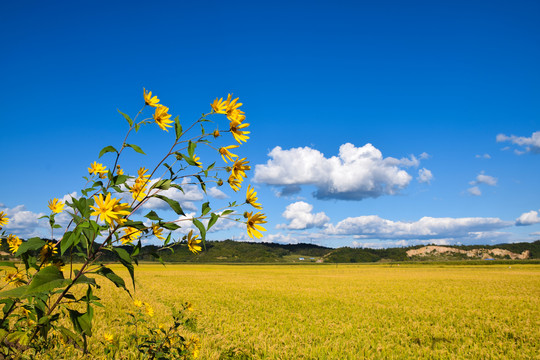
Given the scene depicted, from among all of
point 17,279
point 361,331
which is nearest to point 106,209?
point 17,279

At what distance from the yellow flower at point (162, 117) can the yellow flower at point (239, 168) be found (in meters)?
0.47

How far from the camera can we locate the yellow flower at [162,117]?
6.13 feet

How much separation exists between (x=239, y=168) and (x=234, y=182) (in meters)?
0.08

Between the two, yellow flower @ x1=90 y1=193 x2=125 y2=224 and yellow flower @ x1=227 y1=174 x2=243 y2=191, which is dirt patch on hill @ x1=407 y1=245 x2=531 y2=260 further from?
yellow flower @ x1=90 y1=193 x2=125 y2=224

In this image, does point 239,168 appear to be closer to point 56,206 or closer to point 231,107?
point 231,107

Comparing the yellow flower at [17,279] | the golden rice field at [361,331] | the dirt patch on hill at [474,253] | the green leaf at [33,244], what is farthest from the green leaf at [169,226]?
the dirt patch on hill at [474,253]

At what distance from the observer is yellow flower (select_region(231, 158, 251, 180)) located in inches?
68.9

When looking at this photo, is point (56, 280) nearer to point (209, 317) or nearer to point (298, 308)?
point (209, 317)

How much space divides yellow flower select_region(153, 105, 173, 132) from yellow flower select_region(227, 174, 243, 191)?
1.62 ft

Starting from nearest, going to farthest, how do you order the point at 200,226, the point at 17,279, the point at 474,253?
the point at 200,226 → the point at 17,279 → the point at 474,253

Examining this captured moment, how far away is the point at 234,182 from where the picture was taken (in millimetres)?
1758

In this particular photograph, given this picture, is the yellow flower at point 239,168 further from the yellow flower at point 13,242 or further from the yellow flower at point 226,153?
the yellow flower at point 13,242

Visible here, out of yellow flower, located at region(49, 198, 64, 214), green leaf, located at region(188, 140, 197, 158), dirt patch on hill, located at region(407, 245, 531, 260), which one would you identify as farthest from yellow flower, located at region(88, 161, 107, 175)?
dirt patch on hill, located at region(407, 245, 531, 260)

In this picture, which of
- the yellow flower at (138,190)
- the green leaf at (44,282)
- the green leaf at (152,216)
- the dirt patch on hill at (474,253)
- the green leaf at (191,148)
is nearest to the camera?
the green leaf at (44,282)
